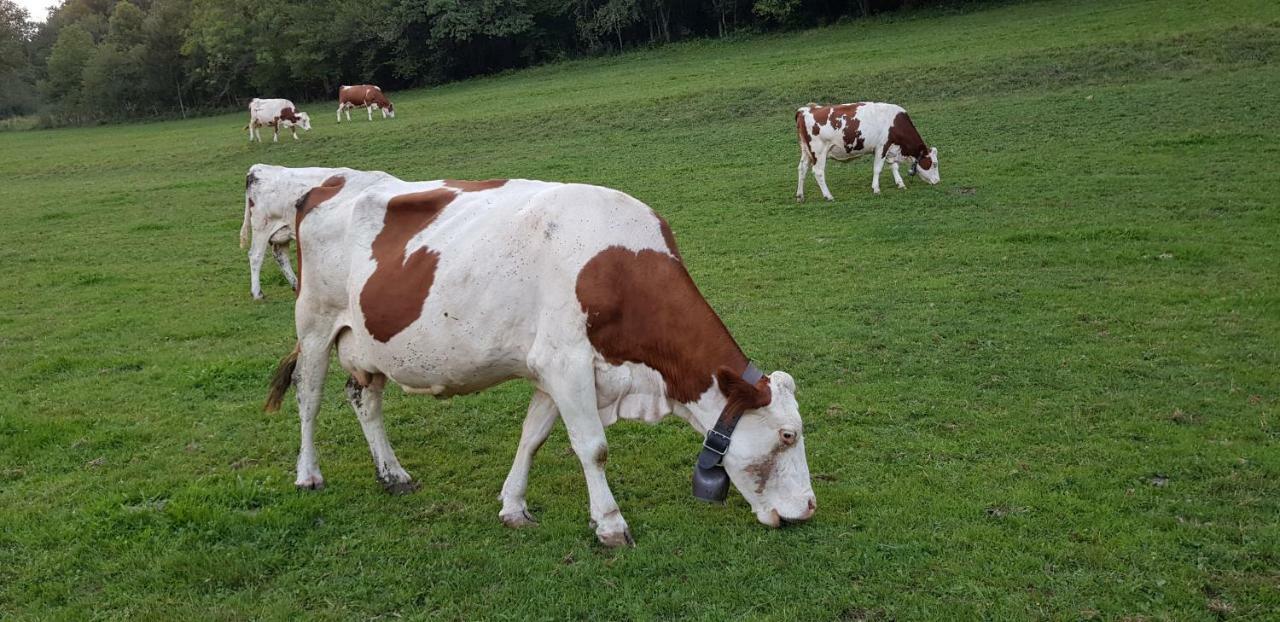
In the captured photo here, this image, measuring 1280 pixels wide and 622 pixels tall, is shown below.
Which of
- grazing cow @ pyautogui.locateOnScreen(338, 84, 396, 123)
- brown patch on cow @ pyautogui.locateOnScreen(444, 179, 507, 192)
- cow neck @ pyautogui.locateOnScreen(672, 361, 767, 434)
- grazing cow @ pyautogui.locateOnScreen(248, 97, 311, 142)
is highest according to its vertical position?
grazing cow @ pyautogui.locateOnScreen(338, 84, 396, 123)

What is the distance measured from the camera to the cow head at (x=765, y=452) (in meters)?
5.06

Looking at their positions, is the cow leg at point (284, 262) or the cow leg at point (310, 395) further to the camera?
the cow leg at point (284, 262)

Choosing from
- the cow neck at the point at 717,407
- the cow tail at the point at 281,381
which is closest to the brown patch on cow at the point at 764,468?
the cow neck at the point at 717,407

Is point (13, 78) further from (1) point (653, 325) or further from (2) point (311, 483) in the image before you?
(1) point (653, 325)

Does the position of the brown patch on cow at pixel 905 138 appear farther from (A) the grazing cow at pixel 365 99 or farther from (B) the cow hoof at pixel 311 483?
(A) the grazing cow at pixel 365 99

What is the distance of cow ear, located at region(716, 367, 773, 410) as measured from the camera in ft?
16.4

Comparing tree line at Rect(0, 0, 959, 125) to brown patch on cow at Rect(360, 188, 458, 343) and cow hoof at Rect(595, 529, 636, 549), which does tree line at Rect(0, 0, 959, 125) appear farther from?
cow hoof at Rect(595, 529, 636, 549)

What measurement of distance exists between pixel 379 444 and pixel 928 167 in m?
14.1

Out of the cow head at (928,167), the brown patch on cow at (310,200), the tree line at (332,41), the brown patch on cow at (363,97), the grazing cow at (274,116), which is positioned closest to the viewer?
the brown patch on cow at (310,200)

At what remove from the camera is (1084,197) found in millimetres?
15328

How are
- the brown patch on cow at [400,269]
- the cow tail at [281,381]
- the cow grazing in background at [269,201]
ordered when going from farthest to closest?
the cow grazing in background at [269,201]
the cow tail at [281,381]
the brown patch on cow at [400,269]

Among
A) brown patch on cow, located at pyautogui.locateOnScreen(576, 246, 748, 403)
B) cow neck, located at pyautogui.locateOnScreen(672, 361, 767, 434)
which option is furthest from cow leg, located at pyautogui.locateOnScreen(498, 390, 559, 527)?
cow neck, located at pyautogui.locateOnScreen(672, 361, 767, 434)

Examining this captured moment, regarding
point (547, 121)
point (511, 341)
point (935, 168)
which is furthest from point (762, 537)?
point (547, 121)

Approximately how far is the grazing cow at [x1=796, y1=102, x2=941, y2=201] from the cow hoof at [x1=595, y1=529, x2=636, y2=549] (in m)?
13.1
